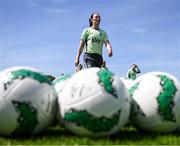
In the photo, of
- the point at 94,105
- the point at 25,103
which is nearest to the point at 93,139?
the point at 94,105

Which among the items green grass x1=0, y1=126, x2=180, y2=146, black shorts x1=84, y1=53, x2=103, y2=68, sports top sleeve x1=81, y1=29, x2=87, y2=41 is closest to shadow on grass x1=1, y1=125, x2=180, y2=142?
green grass x1=0, y1=126, x2=180, y2=146

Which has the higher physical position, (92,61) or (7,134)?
(92,61)

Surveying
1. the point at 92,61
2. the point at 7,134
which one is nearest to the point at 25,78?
the point at 7,134

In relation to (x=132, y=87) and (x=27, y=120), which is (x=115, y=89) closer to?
(x=132, y=87)

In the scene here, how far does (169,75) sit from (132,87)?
2.42 feet

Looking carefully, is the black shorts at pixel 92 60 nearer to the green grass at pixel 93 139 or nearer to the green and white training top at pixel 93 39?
the green and white training top at pixel 93 39

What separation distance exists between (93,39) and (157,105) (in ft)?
13.4

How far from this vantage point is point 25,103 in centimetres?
748

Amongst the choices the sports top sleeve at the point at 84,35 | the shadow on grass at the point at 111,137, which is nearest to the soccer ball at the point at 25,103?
the shadow on grass at the point at 111,137

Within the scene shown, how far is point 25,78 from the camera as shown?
7688 millimetres

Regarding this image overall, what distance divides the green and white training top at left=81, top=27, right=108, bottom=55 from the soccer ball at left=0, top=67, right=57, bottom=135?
4.07 m

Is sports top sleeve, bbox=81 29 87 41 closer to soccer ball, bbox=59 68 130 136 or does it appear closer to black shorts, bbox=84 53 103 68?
black shorts, bbox=84 53 103 68

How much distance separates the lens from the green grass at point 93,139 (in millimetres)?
7227

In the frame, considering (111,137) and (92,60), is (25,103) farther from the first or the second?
(92,60)
